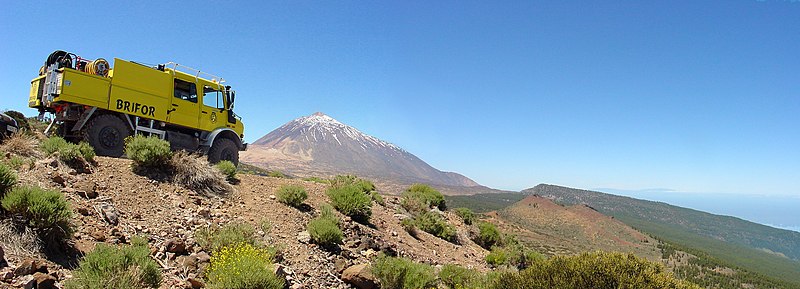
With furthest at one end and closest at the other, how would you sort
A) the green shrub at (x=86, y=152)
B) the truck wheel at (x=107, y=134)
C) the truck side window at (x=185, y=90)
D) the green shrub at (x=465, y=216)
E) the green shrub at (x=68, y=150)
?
the green shrub at (x=465, y=216) → the truck side window at (x=185, y=90) → the truck wheel at (x=107, y=134) → the green shrub at (x=86, y=152) → the green shrub at (x=68, y=150)

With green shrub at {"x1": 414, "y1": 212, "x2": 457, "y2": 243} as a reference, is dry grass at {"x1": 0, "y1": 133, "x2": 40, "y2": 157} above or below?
above

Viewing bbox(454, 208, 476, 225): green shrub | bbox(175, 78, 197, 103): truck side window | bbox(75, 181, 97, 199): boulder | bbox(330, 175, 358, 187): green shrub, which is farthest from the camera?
bbox(454, 208, 476, 225): green shrub

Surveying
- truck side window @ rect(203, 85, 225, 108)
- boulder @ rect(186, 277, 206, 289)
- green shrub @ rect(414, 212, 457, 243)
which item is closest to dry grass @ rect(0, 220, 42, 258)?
boulder @ rect(186, 277, 206, 289)

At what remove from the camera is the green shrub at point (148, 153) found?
9648 millimetres

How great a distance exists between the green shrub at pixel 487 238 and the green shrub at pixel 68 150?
14.1m

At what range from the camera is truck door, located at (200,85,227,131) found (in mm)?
13929

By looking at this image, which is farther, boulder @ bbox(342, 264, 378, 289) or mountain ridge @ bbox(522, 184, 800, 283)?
mountain ridge @ bbox(522, 184, 800, 283)

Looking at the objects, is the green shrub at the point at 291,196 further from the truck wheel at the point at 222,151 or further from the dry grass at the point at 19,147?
the dry grass at the point at 19,147

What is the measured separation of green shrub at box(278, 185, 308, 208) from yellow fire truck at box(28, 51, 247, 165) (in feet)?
12.6

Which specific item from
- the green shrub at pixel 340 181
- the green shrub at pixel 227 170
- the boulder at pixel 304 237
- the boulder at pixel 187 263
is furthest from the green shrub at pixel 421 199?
the boulder at pixel 187 263

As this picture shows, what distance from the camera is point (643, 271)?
7.79 m

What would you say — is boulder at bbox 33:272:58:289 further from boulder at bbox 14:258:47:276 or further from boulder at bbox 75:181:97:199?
boulder at bbox 75:181:97:199

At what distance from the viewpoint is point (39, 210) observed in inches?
240

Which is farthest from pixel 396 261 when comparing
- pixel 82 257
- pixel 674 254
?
pixel 674 254
